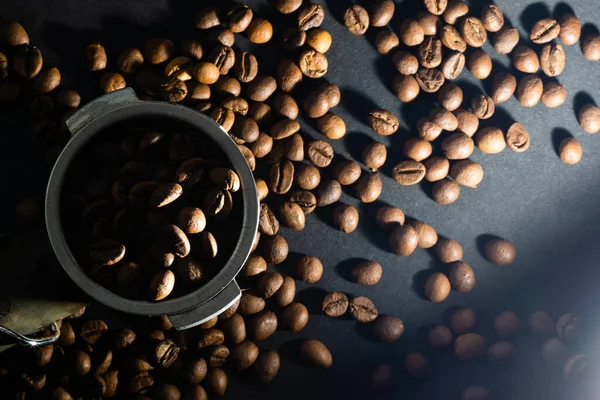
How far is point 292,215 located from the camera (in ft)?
5.23

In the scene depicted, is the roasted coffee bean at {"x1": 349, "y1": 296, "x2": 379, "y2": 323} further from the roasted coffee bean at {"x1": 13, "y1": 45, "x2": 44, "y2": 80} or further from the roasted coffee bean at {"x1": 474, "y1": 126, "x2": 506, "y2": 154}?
the roasted coffee bean at {"x1": 13, "y1": 45, "x2": 44, "y2": 80}

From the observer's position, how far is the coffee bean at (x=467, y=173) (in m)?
1.67

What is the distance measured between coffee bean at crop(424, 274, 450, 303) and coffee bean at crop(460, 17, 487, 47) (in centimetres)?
65

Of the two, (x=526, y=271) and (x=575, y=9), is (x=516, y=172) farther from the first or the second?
(x=575, y=9)

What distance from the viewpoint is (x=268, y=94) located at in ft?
5.33

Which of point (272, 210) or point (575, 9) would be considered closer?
point (272, 210)

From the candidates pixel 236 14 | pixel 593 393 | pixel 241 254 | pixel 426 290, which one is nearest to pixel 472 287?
pixel 426 290

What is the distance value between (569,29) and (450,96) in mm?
398

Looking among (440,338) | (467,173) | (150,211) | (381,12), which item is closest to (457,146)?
(467,173)

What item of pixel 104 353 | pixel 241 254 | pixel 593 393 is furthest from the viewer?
pixel 593 393

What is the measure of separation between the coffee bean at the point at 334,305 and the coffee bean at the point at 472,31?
31.2 inches

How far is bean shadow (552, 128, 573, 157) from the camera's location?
1.74 meters

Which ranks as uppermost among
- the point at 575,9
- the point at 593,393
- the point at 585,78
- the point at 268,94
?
the point at 575,9

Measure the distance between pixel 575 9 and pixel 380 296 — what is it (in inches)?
39.4
